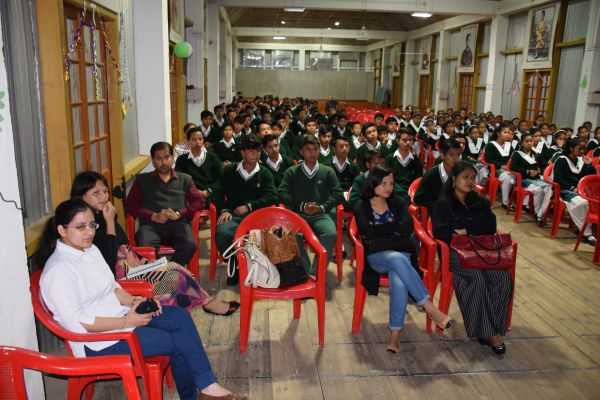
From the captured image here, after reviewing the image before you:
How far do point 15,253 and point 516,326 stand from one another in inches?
116

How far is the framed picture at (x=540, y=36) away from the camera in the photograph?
33.2ft

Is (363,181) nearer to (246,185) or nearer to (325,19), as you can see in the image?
(246,185)

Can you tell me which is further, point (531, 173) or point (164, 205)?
point (531, 173)


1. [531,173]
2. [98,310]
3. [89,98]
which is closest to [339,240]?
[89,98]

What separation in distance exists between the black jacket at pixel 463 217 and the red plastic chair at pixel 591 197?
5.89 ft

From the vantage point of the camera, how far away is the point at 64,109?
2914 millimetres

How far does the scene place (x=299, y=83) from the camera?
23.3m

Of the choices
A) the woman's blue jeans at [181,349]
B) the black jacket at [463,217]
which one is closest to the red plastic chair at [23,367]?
the woman's blue jeans at [181,349]

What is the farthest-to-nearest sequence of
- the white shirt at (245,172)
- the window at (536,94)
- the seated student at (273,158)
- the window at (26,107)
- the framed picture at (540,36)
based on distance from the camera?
the window at (536,94), the framed picture at (540,36), the seated student at (273,158), the white shirt at (245,172), the window at (26,107)

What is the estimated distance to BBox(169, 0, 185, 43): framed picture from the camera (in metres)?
6.76

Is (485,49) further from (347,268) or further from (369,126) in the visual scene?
(347,268)

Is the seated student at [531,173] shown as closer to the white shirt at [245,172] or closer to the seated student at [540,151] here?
the seated student at [540,151]

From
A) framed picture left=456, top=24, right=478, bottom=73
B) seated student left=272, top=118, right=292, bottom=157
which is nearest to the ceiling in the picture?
framed picture left=456, top=24, right=478, bottom=73

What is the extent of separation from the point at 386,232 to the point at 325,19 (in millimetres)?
16259
